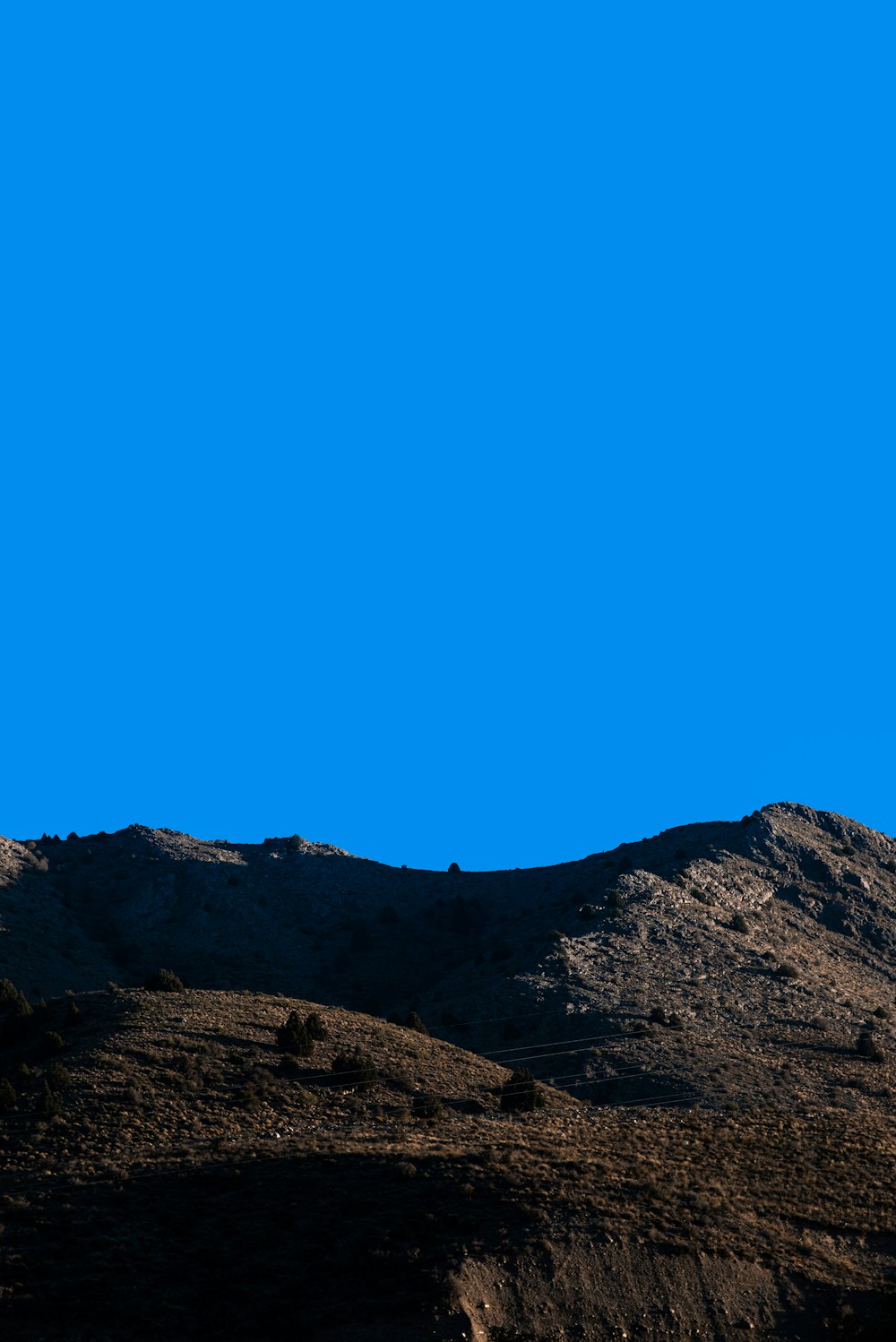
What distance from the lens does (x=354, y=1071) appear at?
66750 mm

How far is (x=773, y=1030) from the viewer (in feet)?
279

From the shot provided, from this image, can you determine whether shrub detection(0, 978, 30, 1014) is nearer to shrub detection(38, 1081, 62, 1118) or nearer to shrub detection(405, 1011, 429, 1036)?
shrub detection(38, 1081, 62, 1118)

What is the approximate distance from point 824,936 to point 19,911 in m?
61.4

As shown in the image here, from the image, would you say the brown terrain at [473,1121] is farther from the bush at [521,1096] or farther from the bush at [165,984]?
the bush at [165,984]

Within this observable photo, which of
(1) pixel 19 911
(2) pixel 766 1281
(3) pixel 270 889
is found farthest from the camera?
(3) pixel 270 889

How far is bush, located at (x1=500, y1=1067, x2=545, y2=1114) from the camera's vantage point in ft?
219

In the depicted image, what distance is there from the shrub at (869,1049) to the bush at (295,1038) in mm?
32687

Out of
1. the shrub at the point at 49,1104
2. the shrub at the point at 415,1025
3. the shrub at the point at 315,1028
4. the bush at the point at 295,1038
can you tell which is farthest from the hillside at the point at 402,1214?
the shrub at the point at 415,1025

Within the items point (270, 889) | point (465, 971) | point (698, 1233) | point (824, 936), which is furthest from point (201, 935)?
point (698, 1233)

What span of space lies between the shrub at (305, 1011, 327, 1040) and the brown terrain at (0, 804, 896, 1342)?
983mm

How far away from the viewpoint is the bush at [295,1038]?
6869 cm

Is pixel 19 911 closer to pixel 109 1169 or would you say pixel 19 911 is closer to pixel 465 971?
pixel 465 971

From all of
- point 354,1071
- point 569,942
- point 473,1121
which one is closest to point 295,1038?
point 354,1071

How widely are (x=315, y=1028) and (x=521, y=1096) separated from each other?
1070 centimetres
